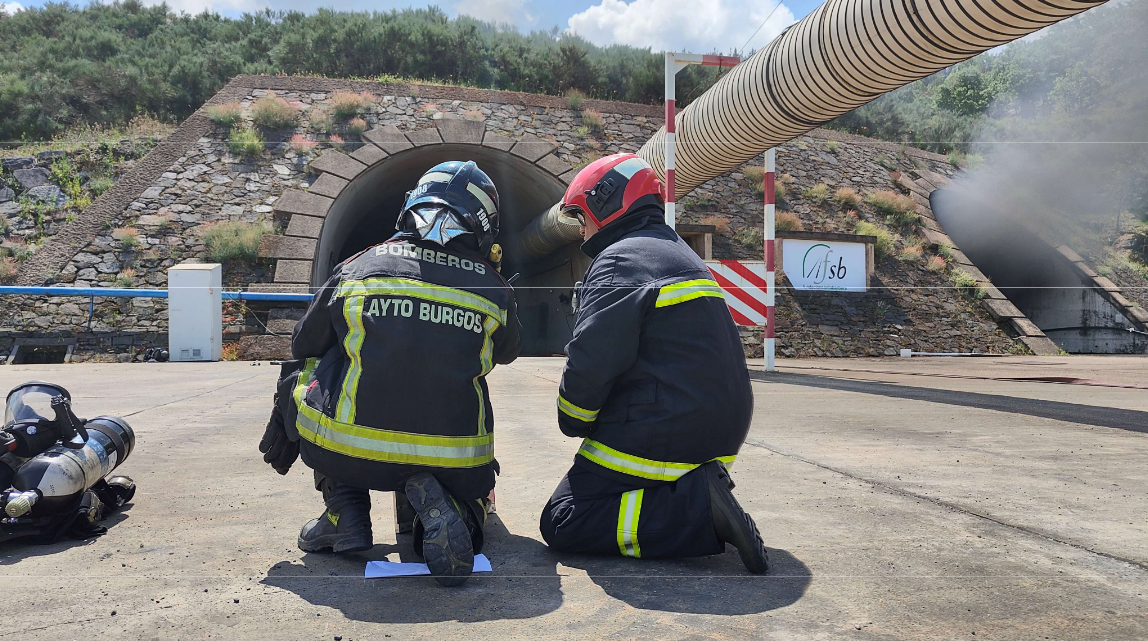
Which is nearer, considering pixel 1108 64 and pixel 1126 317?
pixel 1108 64

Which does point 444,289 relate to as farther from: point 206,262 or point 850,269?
point 850,269

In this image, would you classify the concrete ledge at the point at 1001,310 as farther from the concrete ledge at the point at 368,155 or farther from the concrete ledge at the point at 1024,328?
the concrete ledge at the point at 368,155

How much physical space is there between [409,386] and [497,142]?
13.4m

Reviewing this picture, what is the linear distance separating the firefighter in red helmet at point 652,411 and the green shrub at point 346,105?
1446cm

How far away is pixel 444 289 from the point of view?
2414 mm

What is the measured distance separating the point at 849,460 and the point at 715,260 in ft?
35.2

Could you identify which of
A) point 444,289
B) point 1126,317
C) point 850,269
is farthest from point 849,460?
point 1126,317

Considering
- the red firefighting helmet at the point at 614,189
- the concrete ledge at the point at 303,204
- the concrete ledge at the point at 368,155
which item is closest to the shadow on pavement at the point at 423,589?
the red firefighting helmet at the point at 614,189

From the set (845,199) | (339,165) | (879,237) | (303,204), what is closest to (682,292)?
(303,204)

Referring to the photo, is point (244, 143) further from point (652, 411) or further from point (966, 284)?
point (966, 284)

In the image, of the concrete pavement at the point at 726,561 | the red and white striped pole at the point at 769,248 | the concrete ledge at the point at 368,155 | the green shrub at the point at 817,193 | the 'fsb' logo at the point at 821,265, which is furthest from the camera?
the green shrub at the point at 817,193

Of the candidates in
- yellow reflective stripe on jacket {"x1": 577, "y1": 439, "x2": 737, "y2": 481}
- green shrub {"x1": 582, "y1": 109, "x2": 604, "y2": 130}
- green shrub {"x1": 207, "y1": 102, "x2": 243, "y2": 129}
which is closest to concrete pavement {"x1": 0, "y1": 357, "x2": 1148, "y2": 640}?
yellow reflective stripe on jacket {"x1": 577, "y1": 439, "x2": 737, "y2": 481}

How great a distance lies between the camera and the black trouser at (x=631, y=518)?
2324mm

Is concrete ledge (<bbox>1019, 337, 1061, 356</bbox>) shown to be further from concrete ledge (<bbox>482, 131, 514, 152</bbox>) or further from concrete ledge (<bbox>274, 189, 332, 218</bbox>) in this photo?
concrete ledge (<bbox>274, 189, 332, 218</bbox>)
